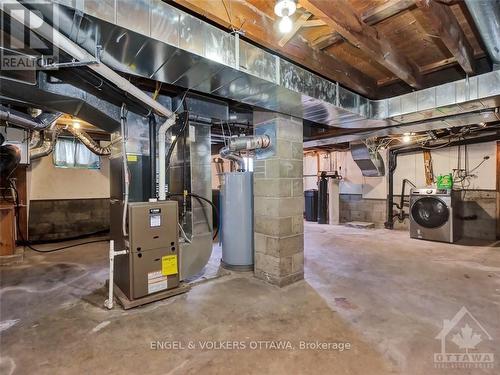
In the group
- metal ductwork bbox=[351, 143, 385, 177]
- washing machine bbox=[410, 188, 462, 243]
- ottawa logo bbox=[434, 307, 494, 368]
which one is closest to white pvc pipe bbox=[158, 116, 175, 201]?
ottawa logo bbox=[434, 307, 494, 368]

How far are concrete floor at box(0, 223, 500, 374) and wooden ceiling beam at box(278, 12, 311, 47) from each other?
2.20 meters

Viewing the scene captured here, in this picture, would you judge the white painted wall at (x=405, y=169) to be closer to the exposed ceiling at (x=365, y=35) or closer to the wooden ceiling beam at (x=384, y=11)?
the exposed ceiling at (x=365, y=35)

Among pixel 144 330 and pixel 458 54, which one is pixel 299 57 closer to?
pixel 458 54

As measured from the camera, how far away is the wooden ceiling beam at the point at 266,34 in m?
1.63

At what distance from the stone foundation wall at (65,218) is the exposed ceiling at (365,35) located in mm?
5389

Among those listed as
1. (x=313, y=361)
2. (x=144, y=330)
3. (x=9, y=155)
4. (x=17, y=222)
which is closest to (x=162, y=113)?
(x=144, y=330)

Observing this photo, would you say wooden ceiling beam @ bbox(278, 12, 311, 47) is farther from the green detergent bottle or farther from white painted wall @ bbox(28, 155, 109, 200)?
white painted wall @ bbox(28, 155, 109, 200)

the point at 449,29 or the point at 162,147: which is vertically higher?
the point at 449,29

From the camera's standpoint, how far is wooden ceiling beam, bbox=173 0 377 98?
5.34ft

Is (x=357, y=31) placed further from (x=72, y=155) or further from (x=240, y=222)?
(x=72, y=155)

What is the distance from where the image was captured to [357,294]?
8.56 feet

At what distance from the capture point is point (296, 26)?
1.85m

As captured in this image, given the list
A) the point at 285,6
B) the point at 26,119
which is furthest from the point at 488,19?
the point at 26,119

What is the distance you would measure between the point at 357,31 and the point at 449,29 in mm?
655
